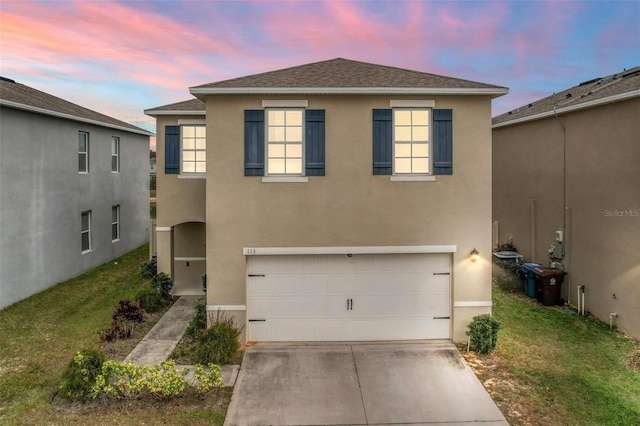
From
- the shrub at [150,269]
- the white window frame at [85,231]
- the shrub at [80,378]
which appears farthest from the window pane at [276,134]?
the white window frame at [85,231]

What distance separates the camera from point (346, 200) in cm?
866

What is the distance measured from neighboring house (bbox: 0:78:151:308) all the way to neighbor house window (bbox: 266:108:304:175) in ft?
27.1

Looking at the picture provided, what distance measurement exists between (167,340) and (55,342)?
8.34 ft

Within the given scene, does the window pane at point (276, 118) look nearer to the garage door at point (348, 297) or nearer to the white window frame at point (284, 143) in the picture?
the white window frame at point (284, 143)

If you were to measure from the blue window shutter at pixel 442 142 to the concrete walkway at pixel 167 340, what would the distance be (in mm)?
6081

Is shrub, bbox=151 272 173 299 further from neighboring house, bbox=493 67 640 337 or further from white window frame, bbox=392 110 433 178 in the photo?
neighboring house, bbox=493 67 640 337

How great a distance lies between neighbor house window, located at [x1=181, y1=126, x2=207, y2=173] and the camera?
452 inches

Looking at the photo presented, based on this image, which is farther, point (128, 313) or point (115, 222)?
point (115, 222)

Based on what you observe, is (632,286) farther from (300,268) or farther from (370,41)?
(370,41)

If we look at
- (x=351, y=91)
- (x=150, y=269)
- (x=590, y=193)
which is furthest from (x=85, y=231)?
(x=590, y=193)

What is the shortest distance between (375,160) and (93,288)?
35.7 feet

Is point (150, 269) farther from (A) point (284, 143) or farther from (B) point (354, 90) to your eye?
(B) point (354, 90)

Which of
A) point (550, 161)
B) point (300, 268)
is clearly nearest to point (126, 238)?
point (300, 268)

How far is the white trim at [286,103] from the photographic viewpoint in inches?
336
